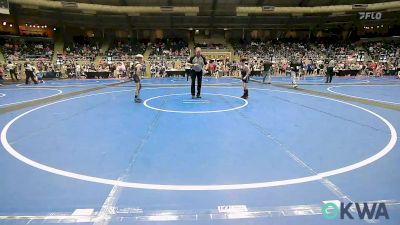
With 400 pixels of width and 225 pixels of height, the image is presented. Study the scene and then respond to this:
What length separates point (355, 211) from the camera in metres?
3.01

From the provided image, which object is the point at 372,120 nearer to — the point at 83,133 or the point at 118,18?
the point at 83,133

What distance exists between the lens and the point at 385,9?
115 feet

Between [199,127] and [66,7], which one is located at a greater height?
[66,7]

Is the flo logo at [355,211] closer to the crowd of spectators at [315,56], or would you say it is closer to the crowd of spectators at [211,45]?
the crowd of spectators at [315,56]

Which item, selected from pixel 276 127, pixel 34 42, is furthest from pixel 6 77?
pixel 276 127

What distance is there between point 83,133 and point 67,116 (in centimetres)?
231

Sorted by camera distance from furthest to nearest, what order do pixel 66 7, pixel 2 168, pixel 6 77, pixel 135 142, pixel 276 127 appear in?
pixel 66 7 → pixel 6 77 → pixel 276 127 → pixel 135 142 → pixel 2 168

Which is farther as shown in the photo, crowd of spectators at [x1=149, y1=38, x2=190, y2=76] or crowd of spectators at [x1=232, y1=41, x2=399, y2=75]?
crowd of spectators at [x1=232, y1=41, x2=399, y2=75]

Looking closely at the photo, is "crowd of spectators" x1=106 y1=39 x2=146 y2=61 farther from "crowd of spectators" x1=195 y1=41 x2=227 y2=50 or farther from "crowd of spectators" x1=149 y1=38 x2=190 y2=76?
"crowd of spectators" x1=195 y1=41 x2=227 y2=50

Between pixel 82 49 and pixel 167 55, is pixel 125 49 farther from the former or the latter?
pixel 167 55

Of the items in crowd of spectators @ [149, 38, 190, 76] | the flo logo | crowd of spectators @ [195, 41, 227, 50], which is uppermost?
crowd of spectators @ [195, 41, 227, 50]

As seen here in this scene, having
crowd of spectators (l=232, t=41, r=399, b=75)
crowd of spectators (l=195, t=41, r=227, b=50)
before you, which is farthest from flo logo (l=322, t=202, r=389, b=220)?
crowd of spectators (l=195, t=41, r=227, b=50)

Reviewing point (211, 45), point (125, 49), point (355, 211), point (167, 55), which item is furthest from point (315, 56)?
point (355, 211)

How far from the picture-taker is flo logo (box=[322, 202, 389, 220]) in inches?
115
